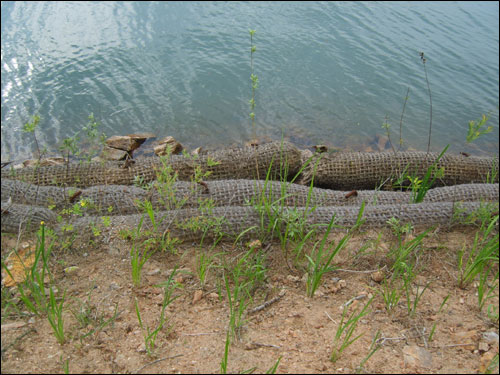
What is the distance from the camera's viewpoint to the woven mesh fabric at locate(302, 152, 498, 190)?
17.7 feet

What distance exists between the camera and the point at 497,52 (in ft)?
32.7

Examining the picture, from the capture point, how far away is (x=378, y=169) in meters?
5.43

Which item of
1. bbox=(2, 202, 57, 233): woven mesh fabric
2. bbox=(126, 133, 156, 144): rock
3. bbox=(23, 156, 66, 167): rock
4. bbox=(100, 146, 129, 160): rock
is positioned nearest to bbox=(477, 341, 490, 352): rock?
bbox=(2, 202, 57, 233): woven mesh fabric

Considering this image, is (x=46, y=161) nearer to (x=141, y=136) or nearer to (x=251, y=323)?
(x=141, y=136)

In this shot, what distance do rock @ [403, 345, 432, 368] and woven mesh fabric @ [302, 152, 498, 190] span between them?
3246 millimetres

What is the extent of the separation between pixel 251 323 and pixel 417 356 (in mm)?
920

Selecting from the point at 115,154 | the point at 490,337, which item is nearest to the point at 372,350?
the point at 490,337

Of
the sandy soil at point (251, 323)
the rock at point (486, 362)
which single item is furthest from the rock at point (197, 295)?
the rock at point (486, 362)

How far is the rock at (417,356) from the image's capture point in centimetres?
217

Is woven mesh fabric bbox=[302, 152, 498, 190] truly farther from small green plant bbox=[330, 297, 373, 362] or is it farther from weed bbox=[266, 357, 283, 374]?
weed bbox=[266, 357, 283, 374]

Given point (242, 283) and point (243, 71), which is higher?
point (243, 71)

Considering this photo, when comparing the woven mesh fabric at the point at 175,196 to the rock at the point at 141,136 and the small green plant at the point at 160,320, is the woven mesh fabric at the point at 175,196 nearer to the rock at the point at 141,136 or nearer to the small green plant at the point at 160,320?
the small green plant at the point at 160,320

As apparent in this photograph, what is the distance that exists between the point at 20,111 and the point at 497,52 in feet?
34.1

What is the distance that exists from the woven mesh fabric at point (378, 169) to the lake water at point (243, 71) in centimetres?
174
